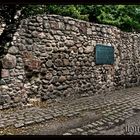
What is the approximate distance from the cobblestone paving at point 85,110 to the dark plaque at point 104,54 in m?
1.35

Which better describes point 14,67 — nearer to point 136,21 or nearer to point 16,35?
point 16,35

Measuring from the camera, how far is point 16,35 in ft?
20.7

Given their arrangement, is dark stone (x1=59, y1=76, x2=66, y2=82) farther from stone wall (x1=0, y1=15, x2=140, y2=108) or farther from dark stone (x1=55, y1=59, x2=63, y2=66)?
dark stone (x1=55, y1=59, x2=63, y2=66)

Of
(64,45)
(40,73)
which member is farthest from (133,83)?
(40,73)

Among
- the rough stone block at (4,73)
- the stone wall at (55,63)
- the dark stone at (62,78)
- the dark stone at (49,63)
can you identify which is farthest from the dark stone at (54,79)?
the rough stone block at (4,73)

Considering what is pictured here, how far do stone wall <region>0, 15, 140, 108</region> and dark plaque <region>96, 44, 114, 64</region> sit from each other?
169 mm

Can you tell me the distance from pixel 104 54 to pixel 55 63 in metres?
2.26

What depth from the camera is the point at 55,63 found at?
281 inches

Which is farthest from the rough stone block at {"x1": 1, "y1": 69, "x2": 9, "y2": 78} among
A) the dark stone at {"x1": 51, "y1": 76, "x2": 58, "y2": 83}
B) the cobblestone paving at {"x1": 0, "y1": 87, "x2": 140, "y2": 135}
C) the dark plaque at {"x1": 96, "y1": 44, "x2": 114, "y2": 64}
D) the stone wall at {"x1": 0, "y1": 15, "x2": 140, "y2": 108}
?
the dark plaque at {"x1": 96, "y1": 44, "x2": 114, "y2": 64}

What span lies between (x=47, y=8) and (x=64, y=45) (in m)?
1.91

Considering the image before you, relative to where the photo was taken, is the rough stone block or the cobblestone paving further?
the rough stone block

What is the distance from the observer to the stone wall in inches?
246

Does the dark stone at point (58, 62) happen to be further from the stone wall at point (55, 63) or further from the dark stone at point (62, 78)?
the dark stone at point (62, 78)

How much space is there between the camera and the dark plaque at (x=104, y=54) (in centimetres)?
845
